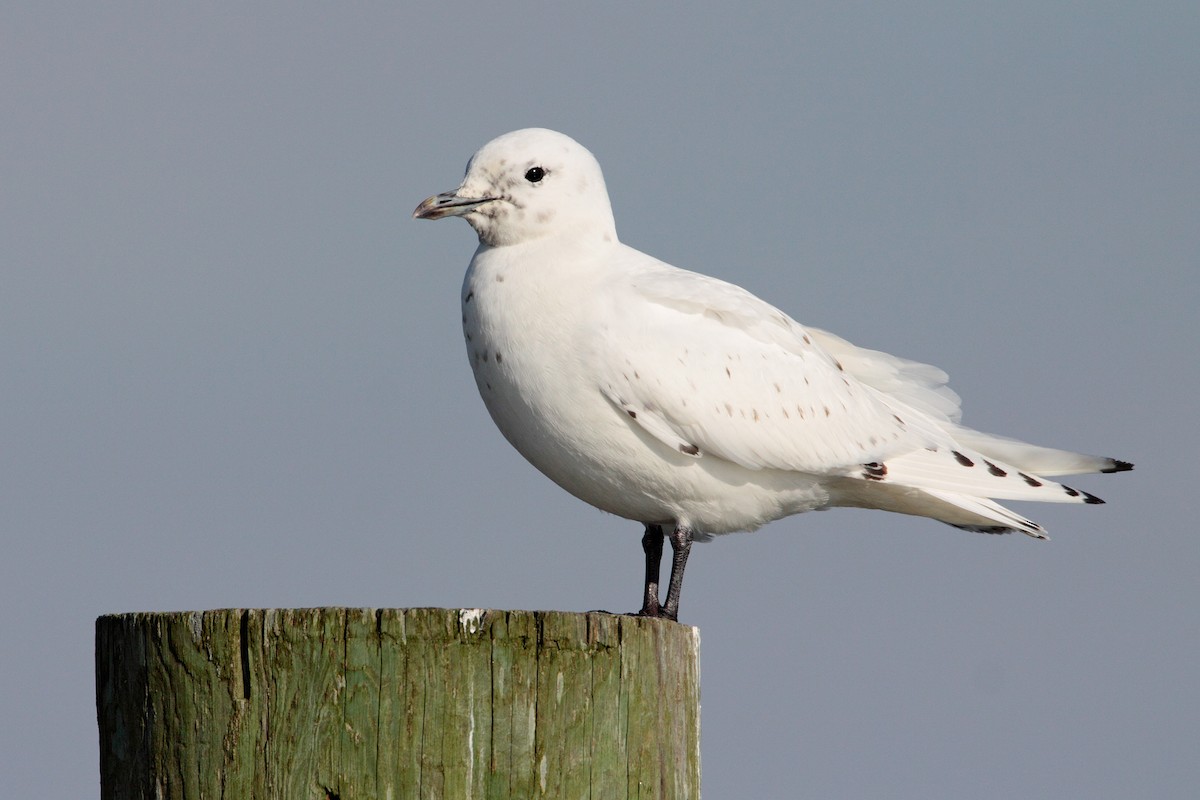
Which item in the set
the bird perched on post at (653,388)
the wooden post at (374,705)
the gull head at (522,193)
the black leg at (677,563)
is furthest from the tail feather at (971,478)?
the wooden post at (374,705)

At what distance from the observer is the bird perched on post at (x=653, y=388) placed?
24.1 feet

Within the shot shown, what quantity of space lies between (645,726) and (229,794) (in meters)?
1.39

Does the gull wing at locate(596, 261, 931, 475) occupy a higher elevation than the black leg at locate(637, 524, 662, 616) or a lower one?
higher

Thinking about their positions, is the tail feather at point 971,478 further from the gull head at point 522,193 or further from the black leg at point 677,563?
the gull head at point 522,193

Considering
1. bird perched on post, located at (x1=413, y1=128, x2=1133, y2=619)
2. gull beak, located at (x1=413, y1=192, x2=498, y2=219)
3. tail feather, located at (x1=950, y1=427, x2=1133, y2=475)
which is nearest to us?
bird perched on post, located at (x1=413, y1=128, x2=1133, y2=619)

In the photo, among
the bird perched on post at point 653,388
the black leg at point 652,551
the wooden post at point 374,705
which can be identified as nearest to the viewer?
the wooden post at point 374,705

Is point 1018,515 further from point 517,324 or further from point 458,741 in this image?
point 458,741

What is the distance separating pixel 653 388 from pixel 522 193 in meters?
1.29

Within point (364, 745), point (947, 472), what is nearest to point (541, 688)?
point (364, 745)

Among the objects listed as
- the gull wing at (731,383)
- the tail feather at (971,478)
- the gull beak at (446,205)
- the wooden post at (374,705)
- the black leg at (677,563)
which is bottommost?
the wooden post at (374,705)

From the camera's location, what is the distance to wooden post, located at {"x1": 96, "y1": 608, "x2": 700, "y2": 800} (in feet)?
15.5

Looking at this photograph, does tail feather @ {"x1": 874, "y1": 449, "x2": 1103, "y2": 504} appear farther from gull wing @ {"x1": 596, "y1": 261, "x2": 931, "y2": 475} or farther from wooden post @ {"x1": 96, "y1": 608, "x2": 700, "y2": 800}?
wooden post @ {"x1": 96, "y1": 608, "x2": 700, "y2": 800}

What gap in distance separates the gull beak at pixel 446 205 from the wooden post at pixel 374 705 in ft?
10.4

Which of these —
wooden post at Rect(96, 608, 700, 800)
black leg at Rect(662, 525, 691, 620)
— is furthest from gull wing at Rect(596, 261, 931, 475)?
wooden post at Rect(96, 608, 700, 800)
